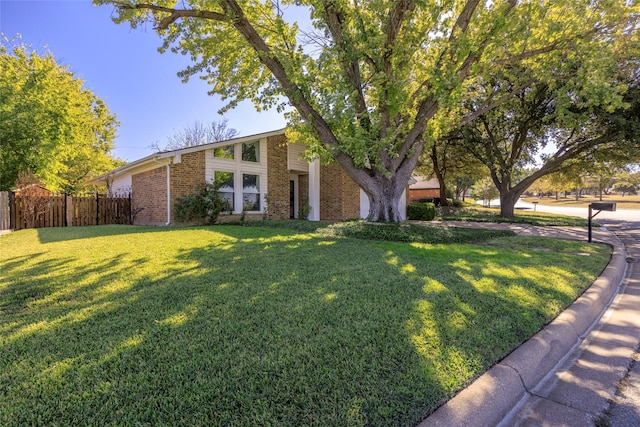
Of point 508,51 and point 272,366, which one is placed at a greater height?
point 508,51

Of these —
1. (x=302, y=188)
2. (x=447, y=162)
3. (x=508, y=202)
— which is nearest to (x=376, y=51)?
(x=302, y=188)

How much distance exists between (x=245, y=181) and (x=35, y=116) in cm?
1026

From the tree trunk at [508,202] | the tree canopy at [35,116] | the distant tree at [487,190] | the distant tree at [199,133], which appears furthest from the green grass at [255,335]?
the distant tree at [487,190]

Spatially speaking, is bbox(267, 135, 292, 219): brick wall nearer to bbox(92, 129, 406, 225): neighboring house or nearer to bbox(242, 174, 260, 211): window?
bbox(92, 129, 406, 225): neighboring house

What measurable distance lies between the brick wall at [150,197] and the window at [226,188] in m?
1.96

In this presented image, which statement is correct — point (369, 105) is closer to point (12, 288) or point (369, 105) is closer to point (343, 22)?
point (343, 22)

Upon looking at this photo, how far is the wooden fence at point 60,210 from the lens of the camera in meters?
10.4

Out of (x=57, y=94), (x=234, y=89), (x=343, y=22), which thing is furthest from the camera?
(x=57, y=94)

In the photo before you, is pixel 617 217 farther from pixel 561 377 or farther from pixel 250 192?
pixel 561 377

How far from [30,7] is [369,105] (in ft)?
34.9

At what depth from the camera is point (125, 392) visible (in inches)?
63.6

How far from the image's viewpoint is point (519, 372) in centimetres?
211

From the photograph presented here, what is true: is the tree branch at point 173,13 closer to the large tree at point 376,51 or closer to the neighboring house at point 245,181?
the large tree at point 376,51

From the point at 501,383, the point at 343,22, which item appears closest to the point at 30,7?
the point at 343,22
